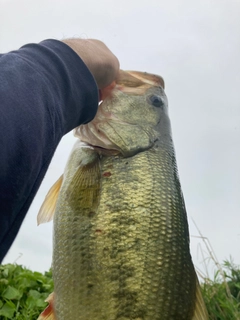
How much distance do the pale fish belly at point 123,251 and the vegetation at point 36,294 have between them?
212cm

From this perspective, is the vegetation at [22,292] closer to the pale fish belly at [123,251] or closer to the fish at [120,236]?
the fish at [120,236]

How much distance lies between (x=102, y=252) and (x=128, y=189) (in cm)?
36

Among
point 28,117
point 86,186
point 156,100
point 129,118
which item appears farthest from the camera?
point 156,100

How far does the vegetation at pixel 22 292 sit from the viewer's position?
4.14 metres

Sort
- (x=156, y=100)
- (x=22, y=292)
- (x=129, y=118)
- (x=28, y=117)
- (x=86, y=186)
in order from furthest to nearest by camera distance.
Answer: (x=22, y=292) → (x=156, y=100) → (x=129, y=118) → (x=86, y=186) → (x=28, y=117)

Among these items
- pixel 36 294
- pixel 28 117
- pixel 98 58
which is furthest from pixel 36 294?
pixel 28 117

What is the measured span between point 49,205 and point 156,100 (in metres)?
0.97

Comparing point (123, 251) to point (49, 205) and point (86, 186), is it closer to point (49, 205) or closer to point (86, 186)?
point (86, 186)

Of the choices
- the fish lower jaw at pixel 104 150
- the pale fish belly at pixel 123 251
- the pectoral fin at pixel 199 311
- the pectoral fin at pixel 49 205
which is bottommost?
the pectoral fin at pixel 199 311

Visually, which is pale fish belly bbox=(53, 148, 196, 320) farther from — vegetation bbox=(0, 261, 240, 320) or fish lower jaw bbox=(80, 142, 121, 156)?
vegetation bbox=(0, 261, 240, 320)

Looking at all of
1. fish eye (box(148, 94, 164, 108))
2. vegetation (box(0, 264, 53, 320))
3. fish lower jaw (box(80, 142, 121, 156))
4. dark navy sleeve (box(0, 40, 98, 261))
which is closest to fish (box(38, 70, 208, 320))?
fish lower jaw (box(80, 142, 121, 156))

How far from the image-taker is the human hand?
6.70 ft

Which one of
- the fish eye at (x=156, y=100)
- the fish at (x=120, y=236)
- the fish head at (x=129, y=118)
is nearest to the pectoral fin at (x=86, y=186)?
the fish at (x=120, y=236)

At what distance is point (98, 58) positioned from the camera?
2152mm
